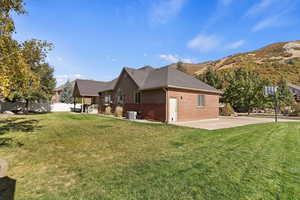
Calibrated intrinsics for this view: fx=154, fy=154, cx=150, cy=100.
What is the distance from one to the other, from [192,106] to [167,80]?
11.9 ft

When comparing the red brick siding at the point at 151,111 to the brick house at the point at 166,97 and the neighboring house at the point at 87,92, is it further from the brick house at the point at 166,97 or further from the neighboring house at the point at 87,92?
the neighboring house at the point at 87,92

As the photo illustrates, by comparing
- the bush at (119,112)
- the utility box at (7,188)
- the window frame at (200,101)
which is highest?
the window frame at (200,101)

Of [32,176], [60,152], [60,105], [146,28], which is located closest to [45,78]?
[60,105]

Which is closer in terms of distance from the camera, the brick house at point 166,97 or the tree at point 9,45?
the tree at point 9,45

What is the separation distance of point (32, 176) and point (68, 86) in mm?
45728

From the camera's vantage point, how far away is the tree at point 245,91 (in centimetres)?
2394

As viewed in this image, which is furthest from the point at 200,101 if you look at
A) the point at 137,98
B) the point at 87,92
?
the point at 87,92

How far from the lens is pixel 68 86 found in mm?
44219

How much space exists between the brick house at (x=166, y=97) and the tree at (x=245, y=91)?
9557mm

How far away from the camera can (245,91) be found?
78.7ft

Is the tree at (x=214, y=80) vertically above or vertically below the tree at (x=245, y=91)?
above

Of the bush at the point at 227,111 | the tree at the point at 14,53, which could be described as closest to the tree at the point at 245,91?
the bush at the point at 227,111

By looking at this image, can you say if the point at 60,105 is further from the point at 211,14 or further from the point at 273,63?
the point at 273,63

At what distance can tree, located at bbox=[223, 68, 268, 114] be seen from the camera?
78.5 feet
